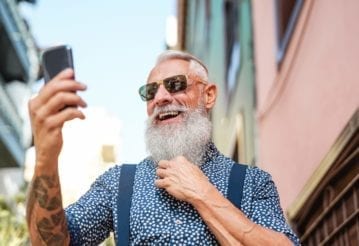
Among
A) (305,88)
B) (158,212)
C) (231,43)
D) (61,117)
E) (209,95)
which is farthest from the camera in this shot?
(231,43)

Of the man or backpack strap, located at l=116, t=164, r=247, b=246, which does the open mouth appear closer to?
the man

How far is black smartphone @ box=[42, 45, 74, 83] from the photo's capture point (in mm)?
2270

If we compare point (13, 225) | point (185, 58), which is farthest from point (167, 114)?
point (13, 225)

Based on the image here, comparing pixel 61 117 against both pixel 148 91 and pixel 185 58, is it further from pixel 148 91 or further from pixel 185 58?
pixel 185 58

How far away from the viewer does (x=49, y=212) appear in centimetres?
236

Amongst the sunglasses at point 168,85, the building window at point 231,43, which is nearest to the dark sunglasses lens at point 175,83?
the sunglasses at point 168,85

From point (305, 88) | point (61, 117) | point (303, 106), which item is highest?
point (61, 117)

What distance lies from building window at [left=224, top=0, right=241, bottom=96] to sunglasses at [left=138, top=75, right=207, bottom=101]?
877 centimetres

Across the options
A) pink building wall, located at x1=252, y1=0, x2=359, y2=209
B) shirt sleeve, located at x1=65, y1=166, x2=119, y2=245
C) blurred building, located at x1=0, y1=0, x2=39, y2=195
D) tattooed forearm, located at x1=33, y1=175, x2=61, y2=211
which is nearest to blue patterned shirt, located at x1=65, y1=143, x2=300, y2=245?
shirt sleeve, located at x1=65, y1=166, x2=119, y2=245

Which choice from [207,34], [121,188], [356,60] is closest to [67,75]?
[121,188]

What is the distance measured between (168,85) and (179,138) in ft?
0.62

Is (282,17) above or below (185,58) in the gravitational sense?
below

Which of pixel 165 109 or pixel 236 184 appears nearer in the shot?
pixel 236 184

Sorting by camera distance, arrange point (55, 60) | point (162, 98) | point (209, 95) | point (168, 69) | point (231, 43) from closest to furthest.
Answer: point (55, 60), point (162, 98), point (168, 69), point (209, 95), point (231, 43)
